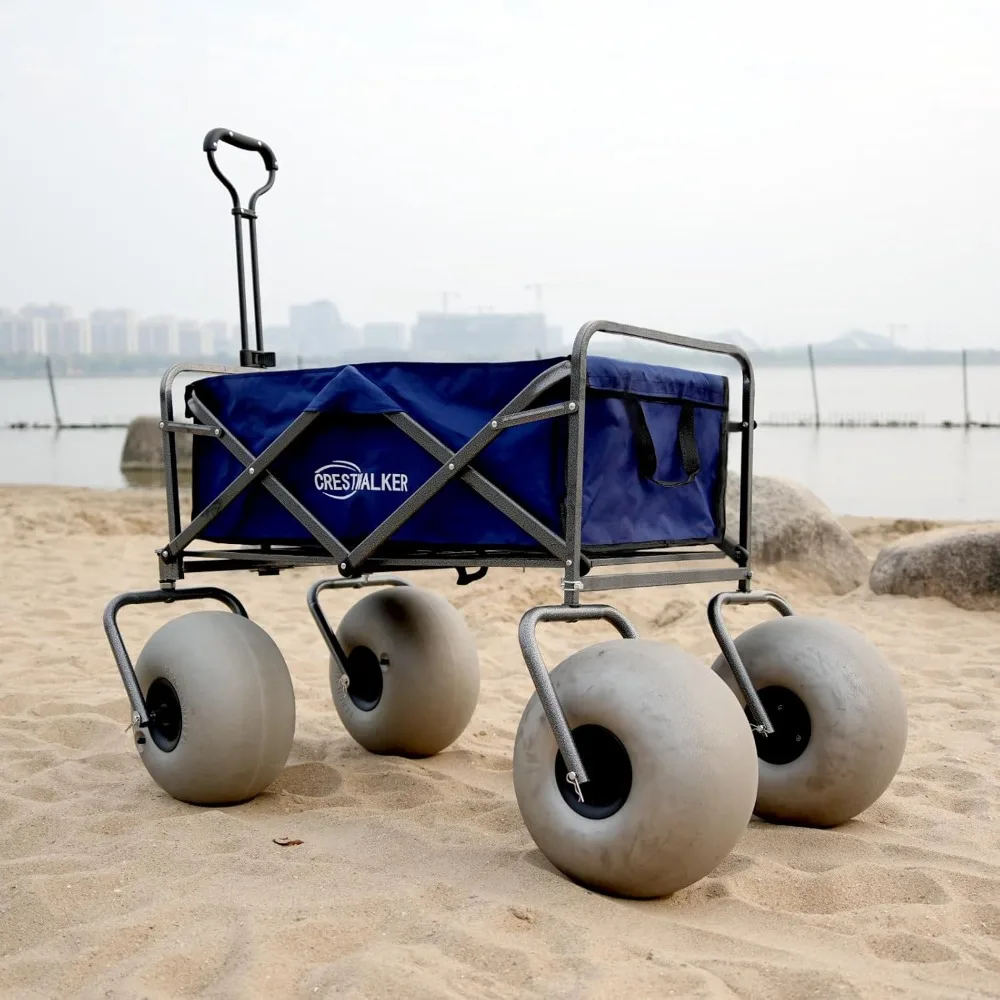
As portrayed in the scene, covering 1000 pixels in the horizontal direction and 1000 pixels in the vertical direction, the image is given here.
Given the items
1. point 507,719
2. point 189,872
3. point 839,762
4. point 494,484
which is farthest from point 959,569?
point 189,872

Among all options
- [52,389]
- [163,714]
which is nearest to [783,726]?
[163,714]

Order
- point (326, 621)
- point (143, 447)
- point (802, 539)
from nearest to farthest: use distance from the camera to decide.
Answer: point (326, 621), point (802, 539), point (143, 447)

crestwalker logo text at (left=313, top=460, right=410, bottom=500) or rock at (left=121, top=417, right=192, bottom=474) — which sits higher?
crestwalker logo text at (left=313, top=460, right=410, bottom=500)

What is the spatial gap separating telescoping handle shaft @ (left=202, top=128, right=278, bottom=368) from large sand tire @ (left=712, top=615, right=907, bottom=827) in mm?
1961

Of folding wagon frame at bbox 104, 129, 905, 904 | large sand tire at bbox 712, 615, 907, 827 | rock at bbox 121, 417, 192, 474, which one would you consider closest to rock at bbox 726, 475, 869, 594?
folding wagon frame at bbox 104, 129, 905, 904

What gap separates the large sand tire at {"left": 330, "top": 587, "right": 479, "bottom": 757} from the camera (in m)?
4.13

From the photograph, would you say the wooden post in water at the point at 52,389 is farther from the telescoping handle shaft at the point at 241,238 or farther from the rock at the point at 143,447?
the telescoping handle shaft at the point at 241,238

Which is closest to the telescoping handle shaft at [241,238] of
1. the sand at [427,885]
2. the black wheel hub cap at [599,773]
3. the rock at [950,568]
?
the sand at [427,885]

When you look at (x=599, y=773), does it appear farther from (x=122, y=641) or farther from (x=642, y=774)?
(x=122, y=641)

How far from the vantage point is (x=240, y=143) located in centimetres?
422

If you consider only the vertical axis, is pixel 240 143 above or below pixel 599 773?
above

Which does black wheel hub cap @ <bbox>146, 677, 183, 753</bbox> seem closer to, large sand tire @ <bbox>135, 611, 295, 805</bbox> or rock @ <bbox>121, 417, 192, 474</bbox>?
large sand tire @ <bbox>135, 611, 295, 805</bbox>

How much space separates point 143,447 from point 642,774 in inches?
680

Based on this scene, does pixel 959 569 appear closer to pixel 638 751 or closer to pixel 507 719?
pixel 507 719
